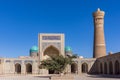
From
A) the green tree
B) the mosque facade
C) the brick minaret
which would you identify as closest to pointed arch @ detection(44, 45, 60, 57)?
the mosque facade

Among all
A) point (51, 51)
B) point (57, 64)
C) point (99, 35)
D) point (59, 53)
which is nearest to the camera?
point (57, 64)

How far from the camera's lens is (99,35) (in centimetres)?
3850

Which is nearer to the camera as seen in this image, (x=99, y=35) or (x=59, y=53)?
(x=59, y=53)

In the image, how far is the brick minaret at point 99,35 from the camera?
38.4 m

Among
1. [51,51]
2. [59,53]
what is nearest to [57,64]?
[59,53]

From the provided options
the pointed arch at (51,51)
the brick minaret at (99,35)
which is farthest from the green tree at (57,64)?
the brick minaret at (99,35)

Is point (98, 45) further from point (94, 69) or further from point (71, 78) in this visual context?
point (71, 78)

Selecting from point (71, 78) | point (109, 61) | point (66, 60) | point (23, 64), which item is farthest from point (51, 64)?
point (23, 64)

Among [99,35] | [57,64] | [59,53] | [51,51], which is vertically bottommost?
[57,64]

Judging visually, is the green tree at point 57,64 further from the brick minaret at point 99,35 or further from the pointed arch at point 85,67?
the pointed arch at point 85,67

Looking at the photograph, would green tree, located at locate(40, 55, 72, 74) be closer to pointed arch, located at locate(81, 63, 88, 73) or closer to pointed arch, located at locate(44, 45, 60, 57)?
pointed arch, located at locate(44, 45, 60, 57)

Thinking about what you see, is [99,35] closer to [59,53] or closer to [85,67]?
[85,67]

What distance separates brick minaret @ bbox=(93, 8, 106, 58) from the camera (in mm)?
38375

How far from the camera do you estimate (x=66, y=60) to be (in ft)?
82.8
